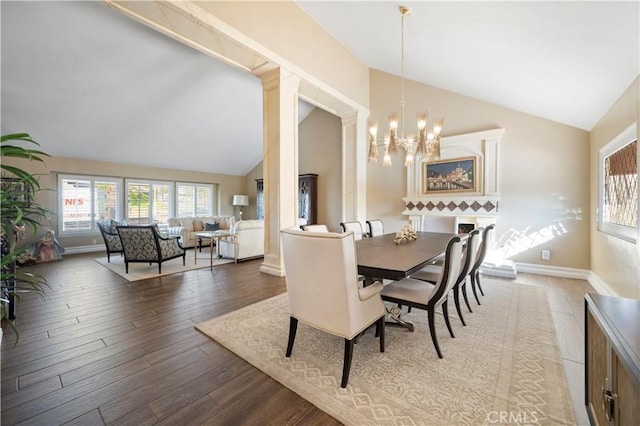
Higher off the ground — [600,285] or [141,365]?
[600,285]

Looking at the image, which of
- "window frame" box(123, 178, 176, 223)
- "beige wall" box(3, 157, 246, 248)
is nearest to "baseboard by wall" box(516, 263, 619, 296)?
"beige wall" box(3, 157, 246, 248)

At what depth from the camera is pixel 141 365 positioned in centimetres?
181

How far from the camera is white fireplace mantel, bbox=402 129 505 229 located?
4.49 metres

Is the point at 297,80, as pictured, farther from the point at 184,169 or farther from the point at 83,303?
the point at 184,169

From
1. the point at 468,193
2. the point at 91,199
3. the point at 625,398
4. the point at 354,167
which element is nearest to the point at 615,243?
the point at 468,193

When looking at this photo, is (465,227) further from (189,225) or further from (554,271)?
(189,225)

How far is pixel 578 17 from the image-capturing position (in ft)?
6.72

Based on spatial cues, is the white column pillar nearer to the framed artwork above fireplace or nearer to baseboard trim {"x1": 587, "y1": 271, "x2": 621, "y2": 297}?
the framed artwork above fireplace

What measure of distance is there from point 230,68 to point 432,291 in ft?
17.6

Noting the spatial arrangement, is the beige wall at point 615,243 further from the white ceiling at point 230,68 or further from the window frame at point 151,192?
the window frame at point 151,192

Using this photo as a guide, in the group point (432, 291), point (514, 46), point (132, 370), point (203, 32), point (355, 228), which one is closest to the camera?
point (132, 370)

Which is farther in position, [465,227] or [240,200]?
[240,200]

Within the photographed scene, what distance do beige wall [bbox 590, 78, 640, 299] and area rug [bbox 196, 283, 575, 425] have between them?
0.88 metres

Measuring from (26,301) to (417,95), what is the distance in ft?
22.0
